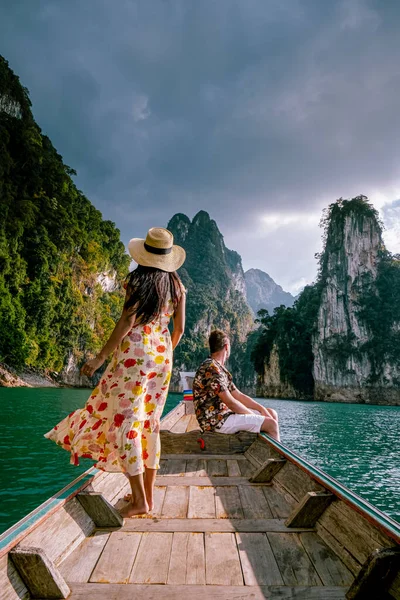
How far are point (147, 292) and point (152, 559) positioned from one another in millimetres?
1294

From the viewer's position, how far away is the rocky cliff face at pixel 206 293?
8494cm

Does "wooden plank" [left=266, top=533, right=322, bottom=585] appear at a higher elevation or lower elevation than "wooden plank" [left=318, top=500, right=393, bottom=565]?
lower

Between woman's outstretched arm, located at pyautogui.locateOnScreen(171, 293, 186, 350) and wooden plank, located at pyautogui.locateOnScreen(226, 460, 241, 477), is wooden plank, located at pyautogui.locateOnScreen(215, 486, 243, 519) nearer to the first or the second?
wooden plank, located at pyautogui.locateOnScreen(226, 460, 241, 477)

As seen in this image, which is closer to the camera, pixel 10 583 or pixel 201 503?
pixel 10 583

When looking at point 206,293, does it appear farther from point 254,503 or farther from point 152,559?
point 152,559

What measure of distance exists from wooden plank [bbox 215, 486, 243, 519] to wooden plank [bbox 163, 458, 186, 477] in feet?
1.78

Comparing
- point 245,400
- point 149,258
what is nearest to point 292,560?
point 149,258

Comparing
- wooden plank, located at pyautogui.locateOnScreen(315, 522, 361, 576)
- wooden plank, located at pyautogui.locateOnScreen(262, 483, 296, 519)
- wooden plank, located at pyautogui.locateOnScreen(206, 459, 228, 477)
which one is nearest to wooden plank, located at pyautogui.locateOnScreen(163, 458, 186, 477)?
wooden plank, located at pyautogui.locateOnScreen(206, 459, 228, 477)

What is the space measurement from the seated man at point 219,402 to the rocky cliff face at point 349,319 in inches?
1673

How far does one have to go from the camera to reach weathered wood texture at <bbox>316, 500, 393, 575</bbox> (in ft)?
4.80

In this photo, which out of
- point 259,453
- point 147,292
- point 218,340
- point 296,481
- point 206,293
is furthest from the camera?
point 206,293

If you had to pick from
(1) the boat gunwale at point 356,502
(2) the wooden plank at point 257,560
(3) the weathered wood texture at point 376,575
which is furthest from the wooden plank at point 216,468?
(3) the weathered wood texture at point 376,575

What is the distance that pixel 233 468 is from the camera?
3254 millimetres

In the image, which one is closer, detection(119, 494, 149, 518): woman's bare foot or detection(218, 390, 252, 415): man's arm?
detection(119, 494, 149, 518): woman's bare foot
